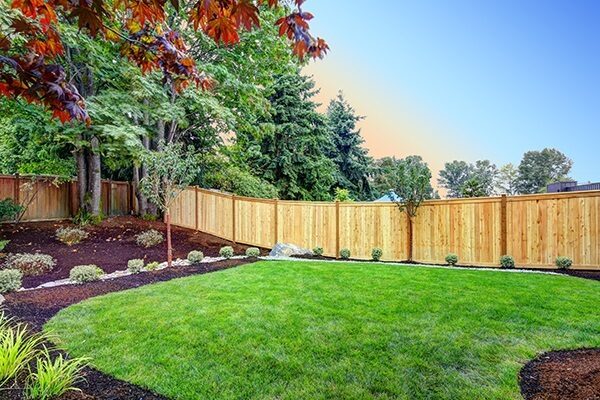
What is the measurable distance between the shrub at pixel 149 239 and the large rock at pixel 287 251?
3391mm

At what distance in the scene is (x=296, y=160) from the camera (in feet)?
58.5

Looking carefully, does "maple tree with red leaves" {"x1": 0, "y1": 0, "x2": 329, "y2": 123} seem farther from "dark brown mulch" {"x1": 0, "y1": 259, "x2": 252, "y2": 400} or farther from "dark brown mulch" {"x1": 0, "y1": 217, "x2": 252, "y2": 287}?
"dark brown mulch" {"x1": 0, "y1": 217, "x2": 252, "y2": 287}

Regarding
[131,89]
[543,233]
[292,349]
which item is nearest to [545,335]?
[292,349]

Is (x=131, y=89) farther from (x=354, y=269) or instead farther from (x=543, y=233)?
(x=543, y=233)

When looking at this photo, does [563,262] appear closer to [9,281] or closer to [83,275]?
[83,275]

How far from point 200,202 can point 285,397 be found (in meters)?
10.6

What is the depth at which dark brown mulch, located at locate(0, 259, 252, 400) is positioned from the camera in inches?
104

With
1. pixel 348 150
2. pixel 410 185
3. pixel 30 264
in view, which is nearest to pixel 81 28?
pixel 30 264

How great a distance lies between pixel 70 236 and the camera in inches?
372

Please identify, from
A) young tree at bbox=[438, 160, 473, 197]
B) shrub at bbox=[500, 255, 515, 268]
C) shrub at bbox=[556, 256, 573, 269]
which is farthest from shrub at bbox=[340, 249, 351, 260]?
young tree at bbox=[438, 160, 473, 197]

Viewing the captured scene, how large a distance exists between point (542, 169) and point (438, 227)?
3606 centimetres

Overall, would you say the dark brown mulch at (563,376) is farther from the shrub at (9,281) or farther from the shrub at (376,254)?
the shrub at (9,281)

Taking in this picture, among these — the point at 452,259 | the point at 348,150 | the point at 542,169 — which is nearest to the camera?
the point at 452,259

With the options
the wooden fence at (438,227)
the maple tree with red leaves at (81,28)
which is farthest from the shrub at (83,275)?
the wooden fence at (438,227)
